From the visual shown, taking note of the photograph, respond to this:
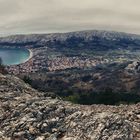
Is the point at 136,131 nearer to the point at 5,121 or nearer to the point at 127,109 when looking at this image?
the point at 127,109

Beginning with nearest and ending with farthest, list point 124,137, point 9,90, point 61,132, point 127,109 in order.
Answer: point 124,137
point 61,132
point 127,109
point 9,90

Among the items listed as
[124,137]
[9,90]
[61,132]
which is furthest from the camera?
[9,90]

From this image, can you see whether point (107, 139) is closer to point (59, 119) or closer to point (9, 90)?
point (59, 119)

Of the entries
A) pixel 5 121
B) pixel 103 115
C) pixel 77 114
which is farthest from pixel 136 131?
pixel 5 121

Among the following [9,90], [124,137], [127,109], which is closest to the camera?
[124,137]

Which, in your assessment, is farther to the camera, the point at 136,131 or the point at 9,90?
the point at 9,90

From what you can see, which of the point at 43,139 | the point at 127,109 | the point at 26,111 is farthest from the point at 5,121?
the point at 127,109
